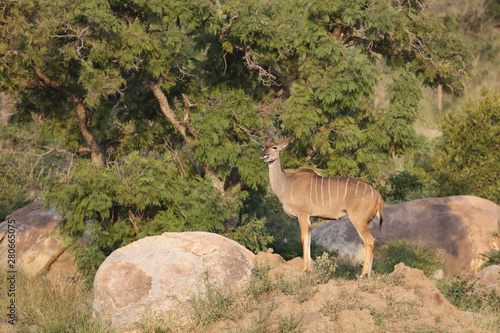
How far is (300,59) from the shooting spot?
41.5 feet

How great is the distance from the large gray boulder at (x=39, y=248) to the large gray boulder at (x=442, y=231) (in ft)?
20.6

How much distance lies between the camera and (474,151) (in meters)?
17.8

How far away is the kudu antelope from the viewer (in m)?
9.73

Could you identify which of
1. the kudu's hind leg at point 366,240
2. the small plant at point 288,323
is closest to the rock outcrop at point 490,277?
the kudu's hind leg at point 366,240

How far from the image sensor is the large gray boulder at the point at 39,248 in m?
12.9

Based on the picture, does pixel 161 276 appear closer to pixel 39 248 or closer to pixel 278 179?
pixel 278 179

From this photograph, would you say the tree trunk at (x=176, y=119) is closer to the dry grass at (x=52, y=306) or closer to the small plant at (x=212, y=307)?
the dry grass at (x=52, y=306)

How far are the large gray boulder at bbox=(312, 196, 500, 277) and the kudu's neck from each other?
522 centimetres

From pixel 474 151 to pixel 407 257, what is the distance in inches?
200

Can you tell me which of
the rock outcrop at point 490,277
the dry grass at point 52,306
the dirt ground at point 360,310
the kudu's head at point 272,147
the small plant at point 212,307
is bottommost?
the rock outcrop at point 490,277

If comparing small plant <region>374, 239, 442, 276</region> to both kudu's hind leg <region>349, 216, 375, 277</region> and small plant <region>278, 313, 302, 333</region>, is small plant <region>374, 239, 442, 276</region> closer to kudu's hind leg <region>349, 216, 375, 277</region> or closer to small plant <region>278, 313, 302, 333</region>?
kudu's hind leg <region>349, 216, 375, 277</region>

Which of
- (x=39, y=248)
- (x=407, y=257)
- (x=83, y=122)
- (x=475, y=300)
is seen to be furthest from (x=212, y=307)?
(x=407, y=257)

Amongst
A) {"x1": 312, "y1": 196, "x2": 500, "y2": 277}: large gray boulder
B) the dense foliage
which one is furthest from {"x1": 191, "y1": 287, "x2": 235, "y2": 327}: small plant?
{"x1": 312, "y1": 196, "x2": 500, "y2": 277}: large gray boulder

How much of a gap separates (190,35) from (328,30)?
10.0ft
